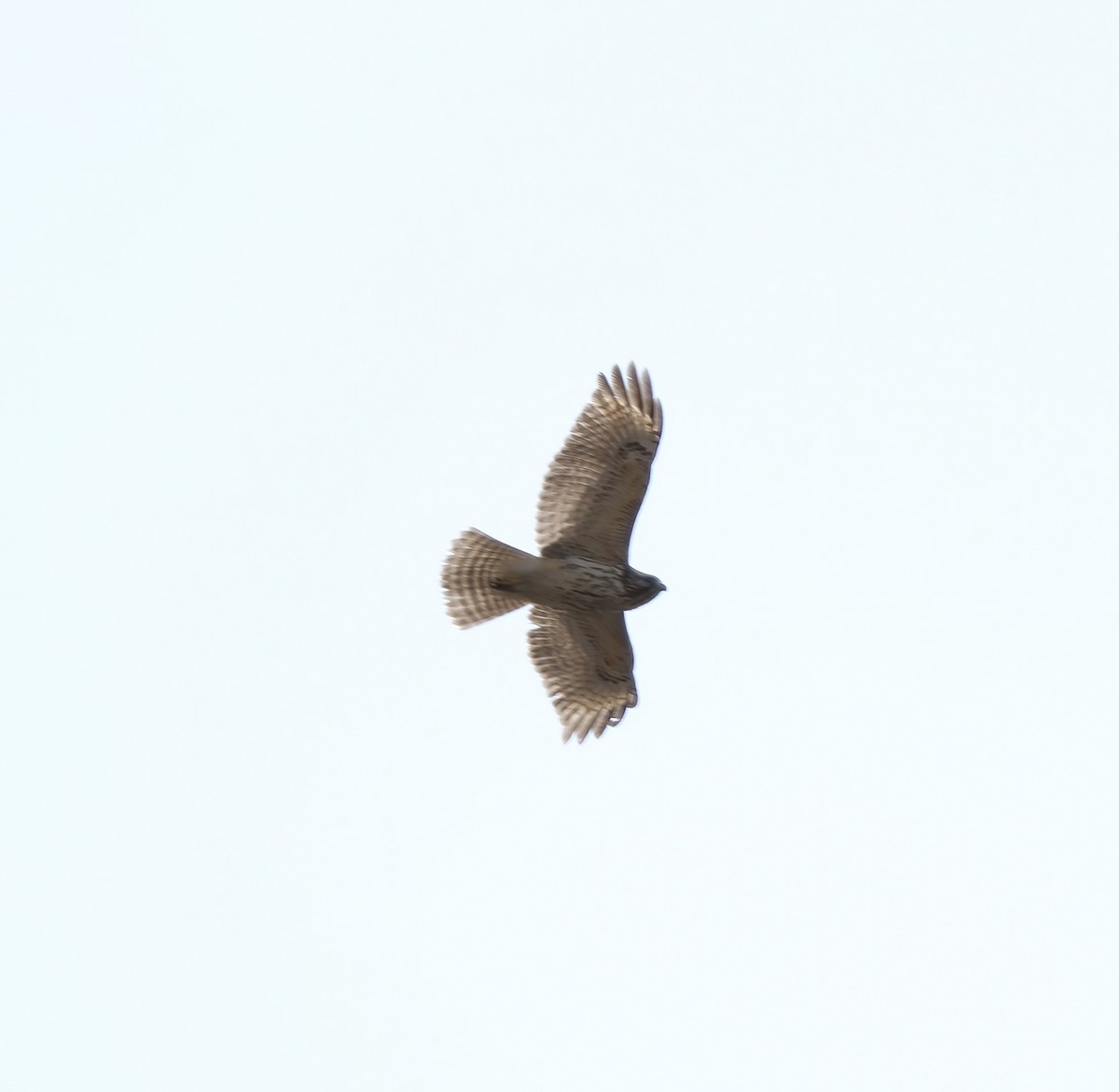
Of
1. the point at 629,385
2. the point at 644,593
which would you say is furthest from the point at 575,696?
the point at 629,385

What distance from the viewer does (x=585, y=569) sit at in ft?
64.6

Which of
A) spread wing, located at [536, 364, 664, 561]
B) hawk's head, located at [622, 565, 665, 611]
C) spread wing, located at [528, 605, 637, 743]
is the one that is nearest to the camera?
spread wing, located at [536, 364, 664, 561]

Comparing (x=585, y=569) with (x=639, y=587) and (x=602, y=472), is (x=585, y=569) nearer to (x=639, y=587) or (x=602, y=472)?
(x=639, y=587)

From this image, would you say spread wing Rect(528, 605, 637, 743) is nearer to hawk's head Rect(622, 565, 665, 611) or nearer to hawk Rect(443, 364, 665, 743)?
hawk Rect(443, 364, 665, 743)

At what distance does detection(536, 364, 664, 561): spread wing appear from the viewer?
19266 mm

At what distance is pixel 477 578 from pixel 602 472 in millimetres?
1975

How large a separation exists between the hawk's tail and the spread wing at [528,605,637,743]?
0.47 meters

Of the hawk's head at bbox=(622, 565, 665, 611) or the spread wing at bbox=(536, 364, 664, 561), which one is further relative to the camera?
the hawk's head at bbox=(622, 565, 665, 611)

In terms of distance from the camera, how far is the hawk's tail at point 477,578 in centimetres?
2016

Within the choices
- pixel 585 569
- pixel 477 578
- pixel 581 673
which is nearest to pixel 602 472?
pixel 585 569

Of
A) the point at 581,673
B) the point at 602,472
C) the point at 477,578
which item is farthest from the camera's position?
the point at 581,673

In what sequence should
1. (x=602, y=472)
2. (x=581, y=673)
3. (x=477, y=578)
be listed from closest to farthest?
(x=602, y=472) < (x=477, y=578) < (x=581, y=673)

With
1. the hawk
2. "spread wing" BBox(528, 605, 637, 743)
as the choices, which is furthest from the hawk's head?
"spread wing" BBox(528, 605, 637, 743)

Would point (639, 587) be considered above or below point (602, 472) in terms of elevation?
below
